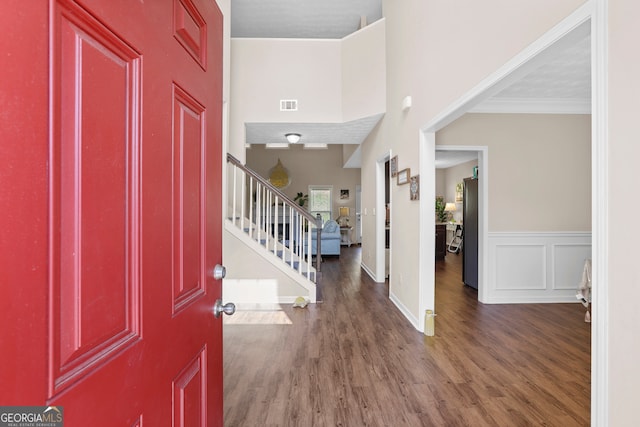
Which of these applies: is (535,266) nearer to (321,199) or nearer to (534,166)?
(534,166)

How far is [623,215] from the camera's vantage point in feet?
3.77

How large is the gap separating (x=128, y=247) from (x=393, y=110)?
13.2ft

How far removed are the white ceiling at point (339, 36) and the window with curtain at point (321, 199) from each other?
5.10 m

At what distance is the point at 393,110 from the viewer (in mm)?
4195

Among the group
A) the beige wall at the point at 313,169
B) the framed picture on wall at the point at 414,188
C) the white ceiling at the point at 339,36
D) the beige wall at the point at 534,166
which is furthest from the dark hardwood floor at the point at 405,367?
the beige wall at the point at 313,169

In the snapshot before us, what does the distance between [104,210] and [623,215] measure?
5.25ft

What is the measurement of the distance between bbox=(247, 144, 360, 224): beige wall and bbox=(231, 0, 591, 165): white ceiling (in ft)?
16.7

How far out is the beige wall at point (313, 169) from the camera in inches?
450

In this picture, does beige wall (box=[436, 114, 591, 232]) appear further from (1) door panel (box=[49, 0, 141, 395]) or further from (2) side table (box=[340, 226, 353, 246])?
Result: (2) side table (box=[340, 226, 353, 246])

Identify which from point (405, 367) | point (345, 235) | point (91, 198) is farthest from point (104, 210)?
point (345, 235)

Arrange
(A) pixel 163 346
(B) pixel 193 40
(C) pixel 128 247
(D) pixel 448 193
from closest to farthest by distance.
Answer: (C) pixel 128 247 → (A) pixel 163 346 → (B) pixel 193 40 → (D) pixel 448 193

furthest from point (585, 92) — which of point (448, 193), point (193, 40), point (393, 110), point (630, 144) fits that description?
point (448, 193)

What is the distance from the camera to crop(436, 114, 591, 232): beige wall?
4227 mm

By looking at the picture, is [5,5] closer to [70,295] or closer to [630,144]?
[70,295]
